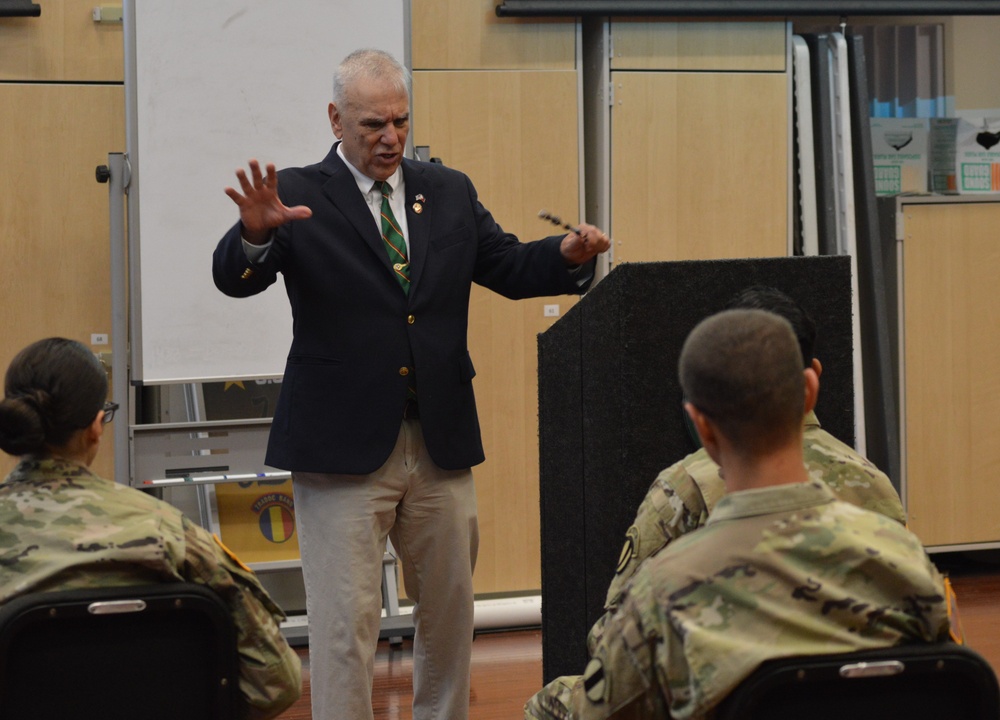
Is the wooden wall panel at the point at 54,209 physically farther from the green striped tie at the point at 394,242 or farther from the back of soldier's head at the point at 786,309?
the back of soldier's head at the point at 786,309

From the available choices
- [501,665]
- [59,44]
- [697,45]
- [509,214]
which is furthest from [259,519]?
[697,45]

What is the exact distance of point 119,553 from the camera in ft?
4.68

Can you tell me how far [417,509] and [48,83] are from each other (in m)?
2.54

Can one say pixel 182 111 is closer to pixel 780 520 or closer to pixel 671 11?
pixel 671 11

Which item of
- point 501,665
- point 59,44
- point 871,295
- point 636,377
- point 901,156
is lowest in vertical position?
point 501,665

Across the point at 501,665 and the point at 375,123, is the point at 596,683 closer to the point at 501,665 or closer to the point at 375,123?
the point at 375,123

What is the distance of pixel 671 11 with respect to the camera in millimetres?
4254

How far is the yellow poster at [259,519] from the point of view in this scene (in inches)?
162

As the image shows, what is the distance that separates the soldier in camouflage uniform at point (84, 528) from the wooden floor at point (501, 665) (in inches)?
66.5

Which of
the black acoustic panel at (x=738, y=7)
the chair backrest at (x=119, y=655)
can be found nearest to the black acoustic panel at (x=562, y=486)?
the chair backrest at (x=119, y=655)

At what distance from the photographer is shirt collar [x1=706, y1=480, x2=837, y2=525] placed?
1.18m

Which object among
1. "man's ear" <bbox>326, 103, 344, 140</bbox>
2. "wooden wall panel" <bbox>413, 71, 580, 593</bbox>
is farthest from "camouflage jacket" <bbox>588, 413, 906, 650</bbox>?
"wooden wall panel" <bbox>413, 71, 580, 593</bbox>

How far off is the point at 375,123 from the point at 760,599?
1.45 metres

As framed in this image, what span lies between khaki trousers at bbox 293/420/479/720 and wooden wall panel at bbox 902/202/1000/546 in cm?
279
